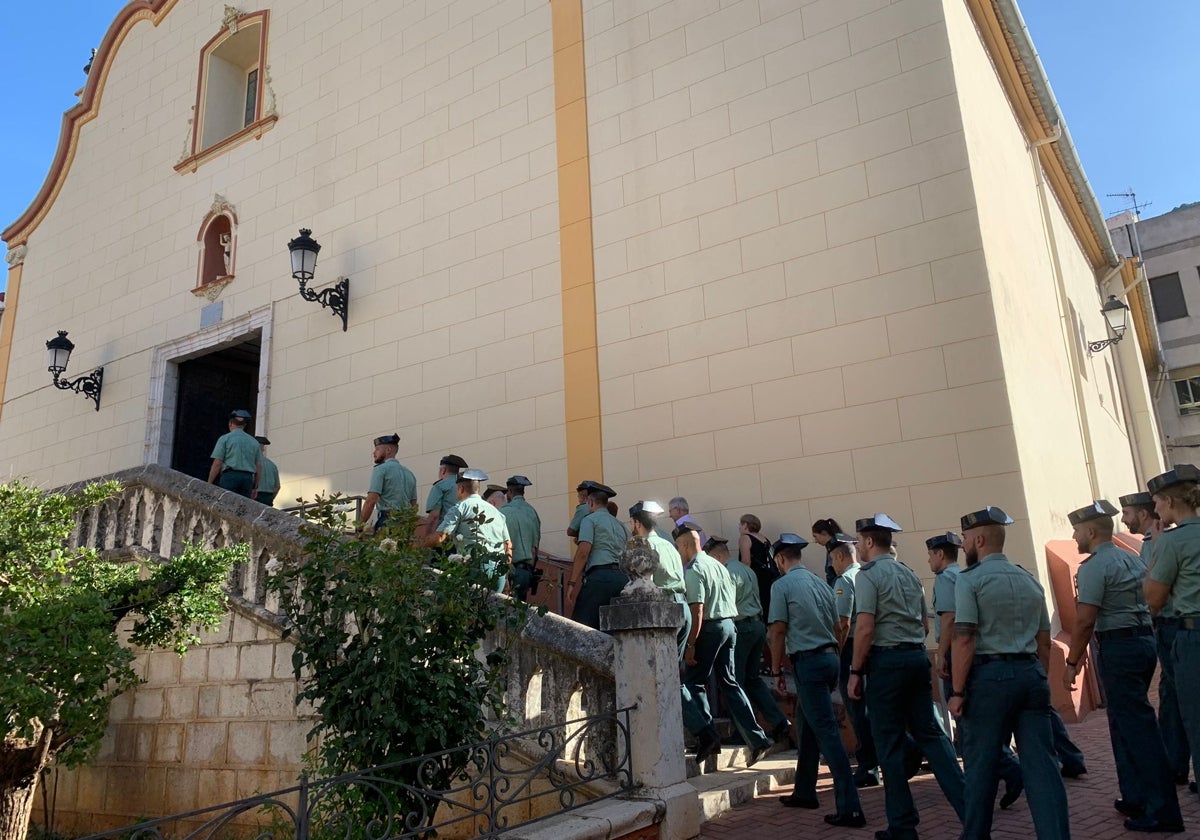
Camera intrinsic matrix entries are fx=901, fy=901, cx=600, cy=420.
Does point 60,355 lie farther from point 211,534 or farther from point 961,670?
point 961,670

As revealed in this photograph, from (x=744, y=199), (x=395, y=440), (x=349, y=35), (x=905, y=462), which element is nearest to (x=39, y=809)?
(x=395, y=440)

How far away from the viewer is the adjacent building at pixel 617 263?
8.02m

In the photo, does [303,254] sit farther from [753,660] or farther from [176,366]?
[753,660]

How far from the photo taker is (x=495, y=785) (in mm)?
4035

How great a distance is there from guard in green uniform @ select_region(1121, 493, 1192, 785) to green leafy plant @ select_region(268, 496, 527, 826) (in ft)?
10.4

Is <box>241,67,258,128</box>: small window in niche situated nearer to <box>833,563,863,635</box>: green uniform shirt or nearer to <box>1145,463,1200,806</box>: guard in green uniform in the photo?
<box>833,563,863,635</box>: green uniform shirt

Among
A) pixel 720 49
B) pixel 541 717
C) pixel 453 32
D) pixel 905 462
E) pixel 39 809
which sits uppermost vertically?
pixel 453 32

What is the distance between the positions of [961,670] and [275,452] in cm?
1009

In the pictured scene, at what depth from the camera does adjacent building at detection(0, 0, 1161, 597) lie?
8016mm

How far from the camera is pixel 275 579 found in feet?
14.6

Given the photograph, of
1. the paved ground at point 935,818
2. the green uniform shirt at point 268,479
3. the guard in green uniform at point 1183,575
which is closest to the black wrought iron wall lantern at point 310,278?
the green uniform shirt at point 268,479

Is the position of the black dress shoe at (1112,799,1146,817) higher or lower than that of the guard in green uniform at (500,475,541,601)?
lower

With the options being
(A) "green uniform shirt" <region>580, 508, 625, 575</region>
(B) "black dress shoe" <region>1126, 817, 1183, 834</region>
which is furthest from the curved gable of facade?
A: (B) "black dress shoe" <region>1126, 817, 1183, 834</region>

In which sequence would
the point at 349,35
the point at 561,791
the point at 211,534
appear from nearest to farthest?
the point at 561,791 → the point at 211,534 → the point at 349,35
